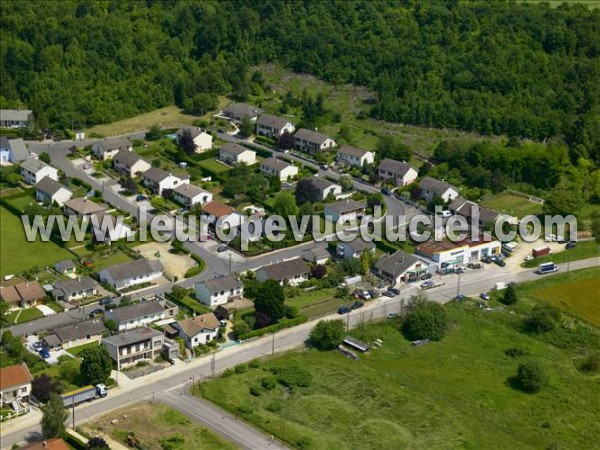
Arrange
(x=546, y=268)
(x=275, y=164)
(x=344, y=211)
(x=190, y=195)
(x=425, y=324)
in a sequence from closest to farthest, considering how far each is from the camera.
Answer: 1. (x=425, y=324)
2. (x=546, y=268)
3. (x=344, y=211)
4. (x=190, y=195)
5. (x=275, y=164)

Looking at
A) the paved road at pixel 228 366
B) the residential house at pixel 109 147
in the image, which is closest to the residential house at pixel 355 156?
the residential house at pixel 109 147

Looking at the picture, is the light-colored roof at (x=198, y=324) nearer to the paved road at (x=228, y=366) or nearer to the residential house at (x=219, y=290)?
the paved road at (x=228, y=366)

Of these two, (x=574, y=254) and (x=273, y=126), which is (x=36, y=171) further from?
(x=574, y=254)

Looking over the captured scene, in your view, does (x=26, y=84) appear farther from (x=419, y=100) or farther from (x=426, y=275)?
(x=426, y=275)

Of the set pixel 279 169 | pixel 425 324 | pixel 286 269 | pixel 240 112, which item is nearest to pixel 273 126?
pixel 240 112

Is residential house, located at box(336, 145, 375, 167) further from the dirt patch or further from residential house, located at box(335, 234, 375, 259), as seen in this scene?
the dirt patch

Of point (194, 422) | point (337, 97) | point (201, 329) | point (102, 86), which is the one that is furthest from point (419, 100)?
point (194, 422)

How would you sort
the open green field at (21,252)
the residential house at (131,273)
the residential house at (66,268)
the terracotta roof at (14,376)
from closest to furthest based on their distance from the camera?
1. the terracotta roof at (14,376)
2. the residential house at (131,273)
3. the residential house at (66,268)
4. the open green field at (21,252)
